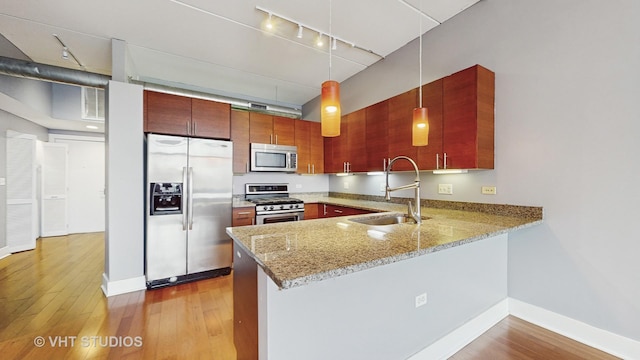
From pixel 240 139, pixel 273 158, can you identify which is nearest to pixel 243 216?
pixel 273 158

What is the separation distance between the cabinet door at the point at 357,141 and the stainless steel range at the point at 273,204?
1054mm

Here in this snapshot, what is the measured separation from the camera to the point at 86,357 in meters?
1.72

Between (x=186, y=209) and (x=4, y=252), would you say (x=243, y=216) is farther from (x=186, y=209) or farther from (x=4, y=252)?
(x=4, y=252)

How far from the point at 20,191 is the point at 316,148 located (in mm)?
5182

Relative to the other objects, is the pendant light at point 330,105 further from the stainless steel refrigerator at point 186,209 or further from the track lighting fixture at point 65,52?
the track lighting fixture at point 65,52

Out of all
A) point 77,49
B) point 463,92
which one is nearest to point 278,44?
point 463,92

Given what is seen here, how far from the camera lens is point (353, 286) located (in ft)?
4.22

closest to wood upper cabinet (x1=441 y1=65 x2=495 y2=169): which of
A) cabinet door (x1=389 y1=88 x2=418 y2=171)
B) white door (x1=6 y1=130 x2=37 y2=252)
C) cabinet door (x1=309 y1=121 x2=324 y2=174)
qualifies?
cabinet door (x1=389 y1=88 x2=418 y2=171)

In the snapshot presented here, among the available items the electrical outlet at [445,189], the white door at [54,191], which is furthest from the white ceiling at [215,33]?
the white door at [54,191]

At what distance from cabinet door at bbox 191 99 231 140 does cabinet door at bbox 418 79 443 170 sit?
255cm

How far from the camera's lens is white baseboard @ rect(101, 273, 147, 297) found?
103 inches

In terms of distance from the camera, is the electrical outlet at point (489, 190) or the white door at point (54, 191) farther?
the white door at point (54, 191)

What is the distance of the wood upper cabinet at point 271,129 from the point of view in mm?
3823

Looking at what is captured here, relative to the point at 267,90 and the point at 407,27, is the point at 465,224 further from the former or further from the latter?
the point at 267,90
